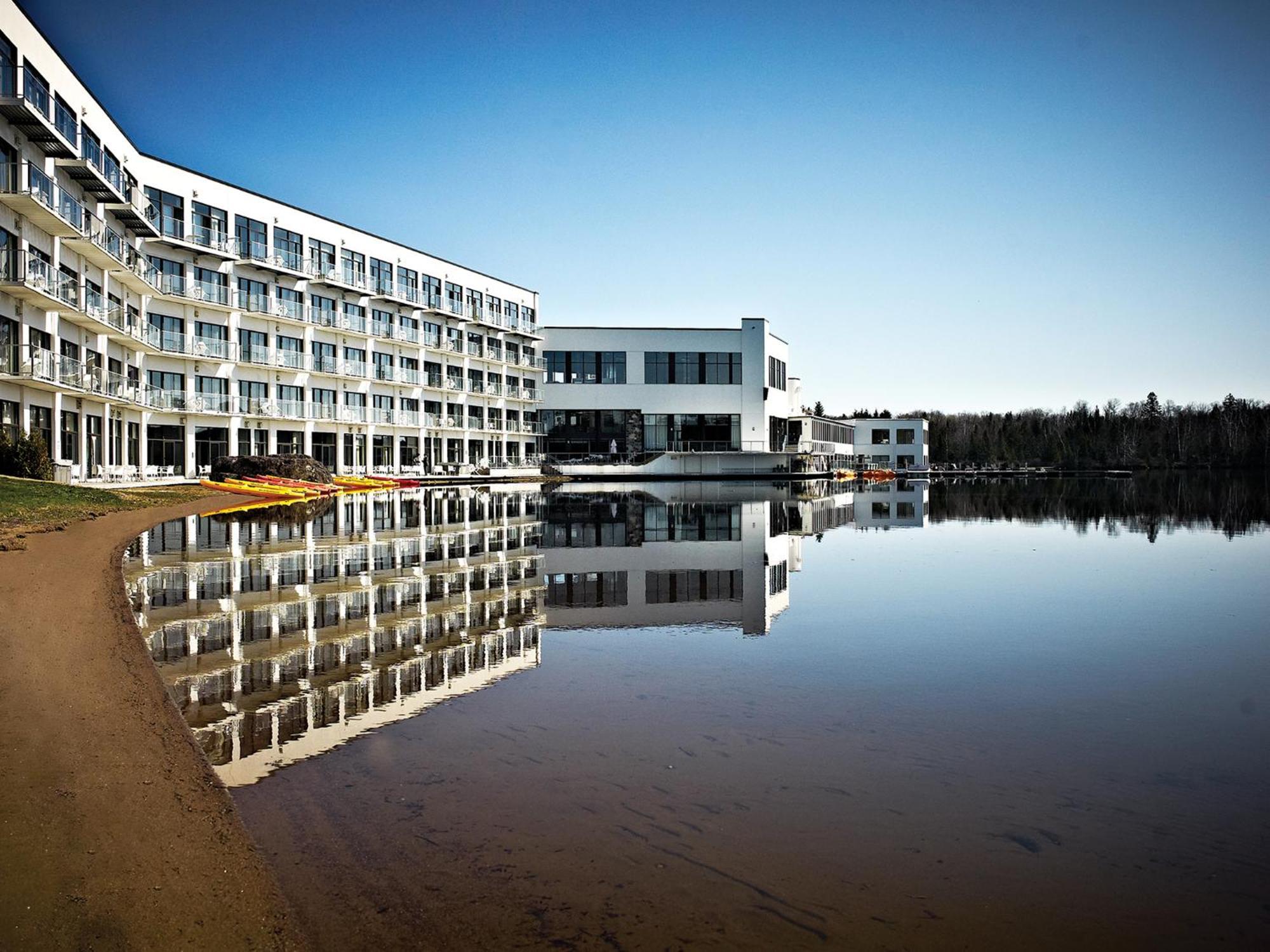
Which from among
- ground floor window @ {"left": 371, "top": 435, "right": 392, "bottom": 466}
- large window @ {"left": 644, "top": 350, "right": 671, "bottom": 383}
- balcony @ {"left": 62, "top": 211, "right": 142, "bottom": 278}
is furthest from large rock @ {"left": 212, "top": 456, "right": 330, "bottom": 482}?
large window @ {"left": 644, "top": 350, "right": 671, "bottom": 383}

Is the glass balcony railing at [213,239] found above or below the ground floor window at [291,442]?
above

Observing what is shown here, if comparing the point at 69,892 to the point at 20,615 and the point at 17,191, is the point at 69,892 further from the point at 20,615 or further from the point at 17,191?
the point at 17,191

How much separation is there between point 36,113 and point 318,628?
31.0 meters

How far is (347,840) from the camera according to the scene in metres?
4.49

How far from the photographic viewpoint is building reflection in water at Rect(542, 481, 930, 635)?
448 inches

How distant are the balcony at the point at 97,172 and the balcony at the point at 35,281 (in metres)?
4.38

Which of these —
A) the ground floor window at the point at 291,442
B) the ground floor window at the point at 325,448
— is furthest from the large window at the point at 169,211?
the ground floor window at the point at 325,448

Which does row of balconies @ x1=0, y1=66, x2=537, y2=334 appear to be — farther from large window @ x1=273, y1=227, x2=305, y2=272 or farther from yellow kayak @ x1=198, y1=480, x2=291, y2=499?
yellow kayak @ x1=198, y1=480, x2=291, y2=499

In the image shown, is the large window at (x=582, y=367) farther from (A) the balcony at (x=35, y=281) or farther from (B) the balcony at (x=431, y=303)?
(A) the balcony at (x=35, y=281)

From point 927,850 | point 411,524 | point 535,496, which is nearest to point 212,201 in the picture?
point 535,496

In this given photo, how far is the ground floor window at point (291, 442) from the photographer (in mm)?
56844

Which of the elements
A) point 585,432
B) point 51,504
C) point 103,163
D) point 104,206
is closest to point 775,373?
point 585,432

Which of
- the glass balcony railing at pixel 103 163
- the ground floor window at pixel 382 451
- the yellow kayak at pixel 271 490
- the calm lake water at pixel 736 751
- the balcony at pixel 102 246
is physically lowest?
the calm lake water at pixel 736 751

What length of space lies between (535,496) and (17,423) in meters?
20.0
